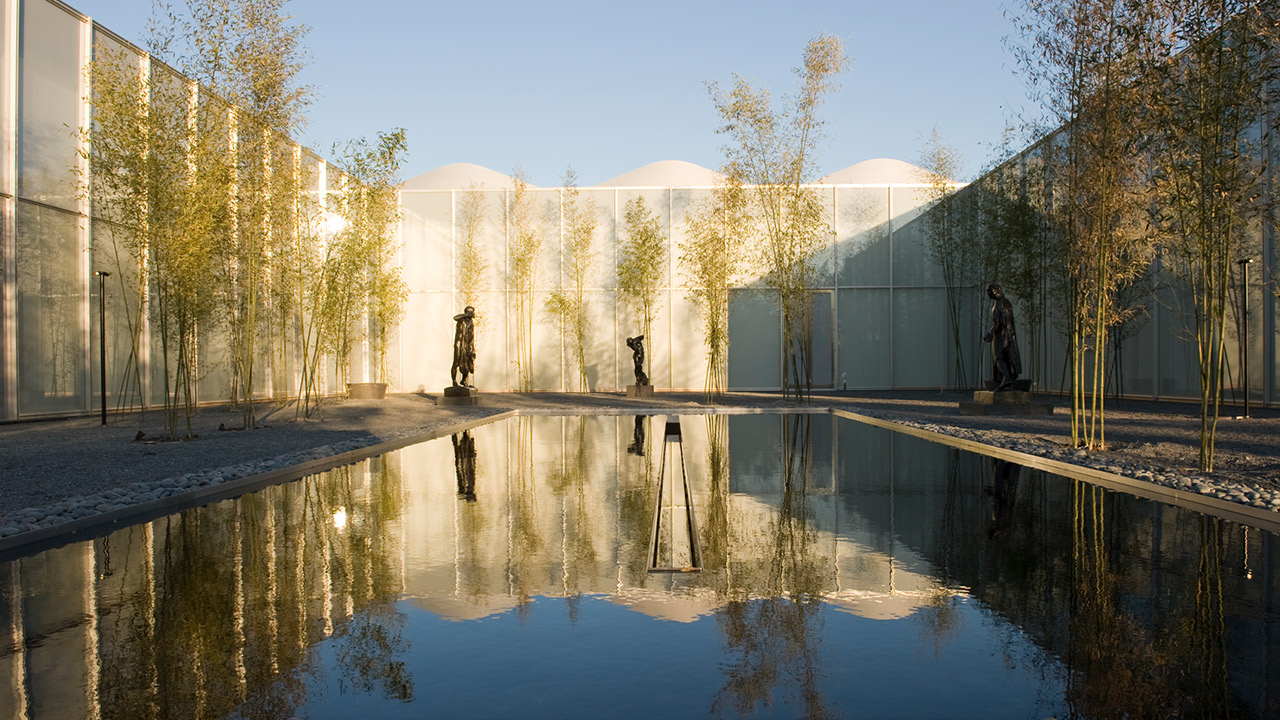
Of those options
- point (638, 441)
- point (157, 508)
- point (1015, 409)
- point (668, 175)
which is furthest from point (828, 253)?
point (668, 175)

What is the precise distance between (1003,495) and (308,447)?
6.86m

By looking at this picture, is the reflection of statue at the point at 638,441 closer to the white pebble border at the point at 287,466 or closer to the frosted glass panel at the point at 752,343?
the white pebble border at the point at 287,466

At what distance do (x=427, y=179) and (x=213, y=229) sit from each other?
107 feet

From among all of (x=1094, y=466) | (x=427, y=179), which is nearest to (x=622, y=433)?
(x=1094, y=466)

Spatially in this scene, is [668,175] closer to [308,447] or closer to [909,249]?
[909,249]

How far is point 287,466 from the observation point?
8.06m

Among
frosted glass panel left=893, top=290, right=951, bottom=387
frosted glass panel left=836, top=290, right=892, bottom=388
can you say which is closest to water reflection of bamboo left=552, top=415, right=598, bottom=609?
frosted glass panel left=836, top=290, right=892, bottom=388

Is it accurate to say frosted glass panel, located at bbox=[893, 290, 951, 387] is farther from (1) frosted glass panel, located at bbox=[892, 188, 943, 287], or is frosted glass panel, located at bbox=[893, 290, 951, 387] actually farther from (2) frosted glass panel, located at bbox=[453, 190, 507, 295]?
(2) frosted glass panel, located at bbox=[453, 190, 507, 295]

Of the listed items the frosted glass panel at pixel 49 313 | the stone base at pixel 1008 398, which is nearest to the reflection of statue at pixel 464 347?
the frosted glass panel at pixel 49 313

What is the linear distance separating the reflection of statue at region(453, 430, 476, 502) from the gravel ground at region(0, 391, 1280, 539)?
2.33ft

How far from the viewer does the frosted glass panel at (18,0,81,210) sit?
12852mm

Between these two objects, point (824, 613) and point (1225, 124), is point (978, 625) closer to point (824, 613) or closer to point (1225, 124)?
point (824, 613)

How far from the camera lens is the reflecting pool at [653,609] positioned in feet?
8.79

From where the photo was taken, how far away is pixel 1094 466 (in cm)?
775
